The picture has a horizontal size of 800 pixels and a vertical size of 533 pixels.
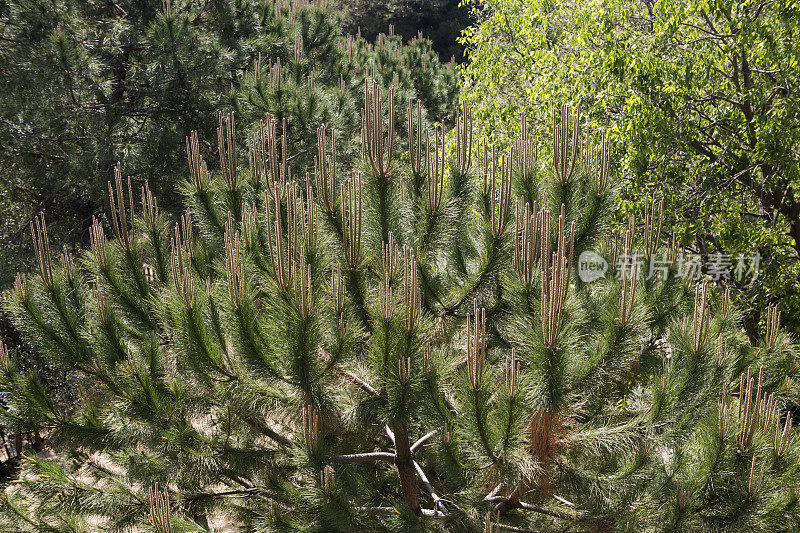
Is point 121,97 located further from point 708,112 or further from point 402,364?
point 402,364

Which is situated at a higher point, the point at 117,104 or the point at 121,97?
the point at 121,97

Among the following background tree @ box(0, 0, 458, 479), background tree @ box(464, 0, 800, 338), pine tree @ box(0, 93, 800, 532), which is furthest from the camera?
background tree @ box(0, 0, 458, 479)

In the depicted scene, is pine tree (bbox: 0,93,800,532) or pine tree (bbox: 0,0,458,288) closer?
pine tree (bbox: 0,93,800,532)

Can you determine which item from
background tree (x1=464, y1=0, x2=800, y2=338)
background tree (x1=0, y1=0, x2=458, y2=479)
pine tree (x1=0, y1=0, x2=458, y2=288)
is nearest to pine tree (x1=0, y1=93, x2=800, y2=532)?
background tree (x1=464, y1=0, x2=800, y2=338)

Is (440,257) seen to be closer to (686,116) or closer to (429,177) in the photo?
(429,177)

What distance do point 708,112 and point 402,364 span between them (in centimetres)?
507

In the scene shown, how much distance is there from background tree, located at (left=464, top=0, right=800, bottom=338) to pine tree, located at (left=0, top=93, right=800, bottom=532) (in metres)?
1.82

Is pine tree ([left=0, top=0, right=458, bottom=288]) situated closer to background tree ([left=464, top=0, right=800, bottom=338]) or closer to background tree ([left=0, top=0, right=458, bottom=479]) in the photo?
background tree ([left=0, top=0, right=458, bottom=479])

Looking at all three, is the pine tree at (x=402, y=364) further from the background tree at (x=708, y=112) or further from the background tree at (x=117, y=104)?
the background tree at (x=117, y=104)

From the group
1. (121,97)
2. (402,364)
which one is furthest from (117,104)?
(402,364)

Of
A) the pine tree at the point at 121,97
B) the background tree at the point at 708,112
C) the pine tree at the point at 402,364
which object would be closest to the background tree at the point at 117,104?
the pine tree at the point at 121,97

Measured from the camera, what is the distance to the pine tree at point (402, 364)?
277 centimetres

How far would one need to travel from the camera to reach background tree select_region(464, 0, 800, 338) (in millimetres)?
5535

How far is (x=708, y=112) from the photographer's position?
20.6 ft
